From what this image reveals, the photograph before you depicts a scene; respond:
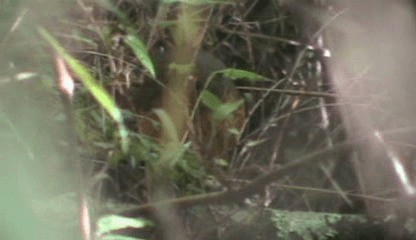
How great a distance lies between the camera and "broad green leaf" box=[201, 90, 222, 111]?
3.18 ft

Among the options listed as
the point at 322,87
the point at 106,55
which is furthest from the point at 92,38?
the point at 322,87

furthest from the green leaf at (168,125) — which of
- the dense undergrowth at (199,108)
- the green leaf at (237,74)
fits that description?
the green leaf at (237,74)

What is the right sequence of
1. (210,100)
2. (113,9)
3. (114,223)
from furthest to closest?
(210,100)
(113,9)
(114,223)

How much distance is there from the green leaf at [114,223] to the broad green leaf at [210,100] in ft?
0.71

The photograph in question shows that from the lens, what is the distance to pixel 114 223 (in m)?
0.76

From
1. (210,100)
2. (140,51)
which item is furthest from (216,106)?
(140,51)

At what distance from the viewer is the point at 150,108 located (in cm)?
96

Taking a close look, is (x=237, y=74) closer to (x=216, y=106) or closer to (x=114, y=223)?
(x=216, y=106)

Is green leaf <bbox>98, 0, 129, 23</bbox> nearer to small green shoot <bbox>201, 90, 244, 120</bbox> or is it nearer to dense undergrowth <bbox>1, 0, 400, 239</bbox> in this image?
dense undergrowth <bbox>1, 0, 400, 239</bbox>

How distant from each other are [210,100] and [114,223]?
0.26m

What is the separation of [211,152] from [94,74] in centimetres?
18

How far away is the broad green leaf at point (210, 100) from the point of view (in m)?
0.97

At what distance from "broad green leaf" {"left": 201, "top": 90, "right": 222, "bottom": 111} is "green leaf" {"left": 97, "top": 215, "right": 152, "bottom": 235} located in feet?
0.71

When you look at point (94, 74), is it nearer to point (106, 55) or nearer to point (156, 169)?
point (106, 55)
